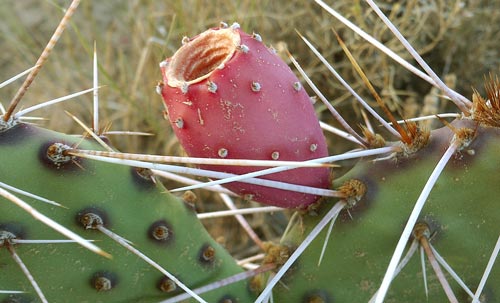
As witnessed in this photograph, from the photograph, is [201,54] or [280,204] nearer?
[201,54]

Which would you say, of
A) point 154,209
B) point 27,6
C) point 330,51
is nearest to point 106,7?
point 27,6

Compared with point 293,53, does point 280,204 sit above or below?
above

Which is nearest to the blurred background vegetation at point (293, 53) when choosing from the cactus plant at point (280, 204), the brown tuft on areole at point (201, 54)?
the cactus plant at point (280, 204)

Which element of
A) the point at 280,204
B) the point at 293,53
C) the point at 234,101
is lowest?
the point at 293,53

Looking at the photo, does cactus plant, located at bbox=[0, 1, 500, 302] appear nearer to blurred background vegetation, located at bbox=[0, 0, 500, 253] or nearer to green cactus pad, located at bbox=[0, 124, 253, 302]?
green cactus pad, located at bbox=[0, 124, 253, 302]

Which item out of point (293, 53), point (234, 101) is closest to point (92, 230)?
point (234, 101)

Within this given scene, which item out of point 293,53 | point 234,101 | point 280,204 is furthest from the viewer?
point 293,53

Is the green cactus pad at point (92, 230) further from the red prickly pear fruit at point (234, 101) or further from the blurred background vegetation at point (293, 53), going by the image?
the blurred background vegetation at point (293, 53)

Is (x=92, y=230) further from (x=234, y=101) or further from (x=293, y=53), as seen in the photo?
(x=293, y=53)
